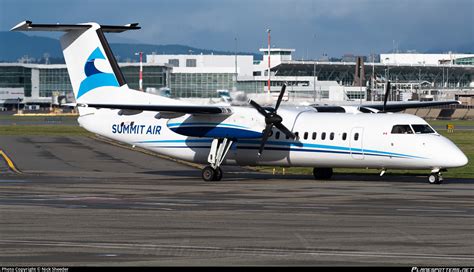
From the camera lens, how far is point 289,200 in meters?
27.4

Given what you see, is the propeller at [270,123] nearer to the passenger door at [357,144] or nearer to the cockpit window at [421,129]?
the passenger door at [357,144]

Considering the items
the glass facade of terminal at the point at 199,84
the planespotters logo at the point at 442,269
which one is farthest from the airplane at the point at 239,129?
the planespotters logo at the point at 442,269

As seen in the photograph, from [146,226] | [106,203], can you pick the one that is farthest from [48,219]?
[106,203]

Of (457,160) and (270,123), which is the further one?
(270,123)

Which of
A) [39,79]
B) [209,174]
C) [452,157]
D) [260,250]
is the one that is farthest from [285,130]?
[39,79]

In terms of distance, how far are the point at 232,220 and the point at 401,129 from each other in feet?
49.4

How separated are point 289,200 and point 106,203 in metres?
5.74

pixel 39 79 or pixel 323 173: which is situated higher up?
pixel 39 79

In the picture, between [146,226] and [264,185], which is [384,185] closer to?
[264,185]

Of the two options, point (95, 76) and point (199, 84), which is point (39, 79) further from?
point (95, 76)

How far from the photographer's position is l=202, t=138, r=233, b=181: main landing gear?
37.0 meters

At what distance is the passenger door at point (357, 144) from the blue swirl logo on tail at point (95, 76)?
444 inches

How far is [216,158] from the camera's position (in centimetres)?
3747

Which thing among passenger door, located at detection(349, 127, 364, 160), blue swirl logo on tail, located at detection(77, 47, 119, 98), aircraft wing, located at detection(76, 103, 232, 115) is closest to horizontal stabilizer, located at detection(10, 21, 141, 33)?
blue swirl logo on tail, located at detection(77, 47, 119, 98)
